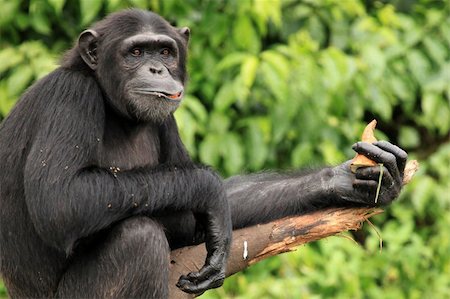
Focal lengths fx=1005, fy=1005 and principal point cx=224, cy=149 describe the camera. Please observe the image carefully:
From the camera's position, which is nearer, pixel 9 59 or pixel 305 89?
pixel 9 59

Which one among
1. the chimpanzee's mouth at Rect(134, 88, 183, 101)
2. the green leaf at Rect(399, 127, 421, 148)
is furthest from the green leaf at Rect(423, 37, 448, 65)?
the chimpanzee's mouth at Rect(134, 88, 183, 101)

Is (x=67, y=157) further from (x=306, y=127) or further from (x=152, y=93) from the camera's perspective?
(x=306, y=127)

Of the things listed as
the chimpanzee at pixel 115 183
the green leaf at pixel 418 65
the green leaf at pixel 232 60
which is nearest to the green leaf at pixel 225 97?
the green leaf at pixel 232 60

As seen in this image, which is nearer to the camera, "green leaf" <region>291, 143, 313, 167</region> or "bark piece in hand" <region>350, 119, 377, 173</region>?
"bark piece in hand" <region>350, 119, 377, 173</region>

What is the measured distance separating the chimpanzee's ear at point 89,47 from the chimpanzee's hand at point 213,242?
101 cm

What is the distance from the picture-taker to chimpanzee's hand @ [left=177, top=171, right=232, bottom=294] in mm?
5516

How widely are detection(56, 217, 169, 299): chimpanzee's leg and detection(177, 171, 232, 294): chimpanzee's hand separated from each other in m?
0.16

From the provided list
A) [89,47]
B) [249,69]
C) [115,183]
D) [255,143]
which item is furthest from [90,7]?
[115,183]

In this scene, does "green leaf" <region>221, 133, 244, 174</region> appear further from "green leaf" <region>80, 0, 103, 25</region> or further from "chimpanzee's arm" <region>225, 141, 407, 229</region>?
"chimpanzee's arm" <region>225, 141, 407, 229</region>

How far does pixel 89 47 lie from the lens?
582 cm

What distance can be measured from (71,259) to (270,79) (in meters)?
3.31

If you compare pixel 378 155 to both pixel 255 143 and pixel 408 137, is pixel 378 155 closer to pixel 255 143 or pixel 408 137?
pixel 255 143

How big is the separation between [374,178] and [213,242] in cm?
100

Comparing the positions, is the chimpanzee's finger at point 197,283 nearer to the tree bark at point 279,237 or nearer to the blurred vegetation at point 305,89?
the tree bark at point 279,237
